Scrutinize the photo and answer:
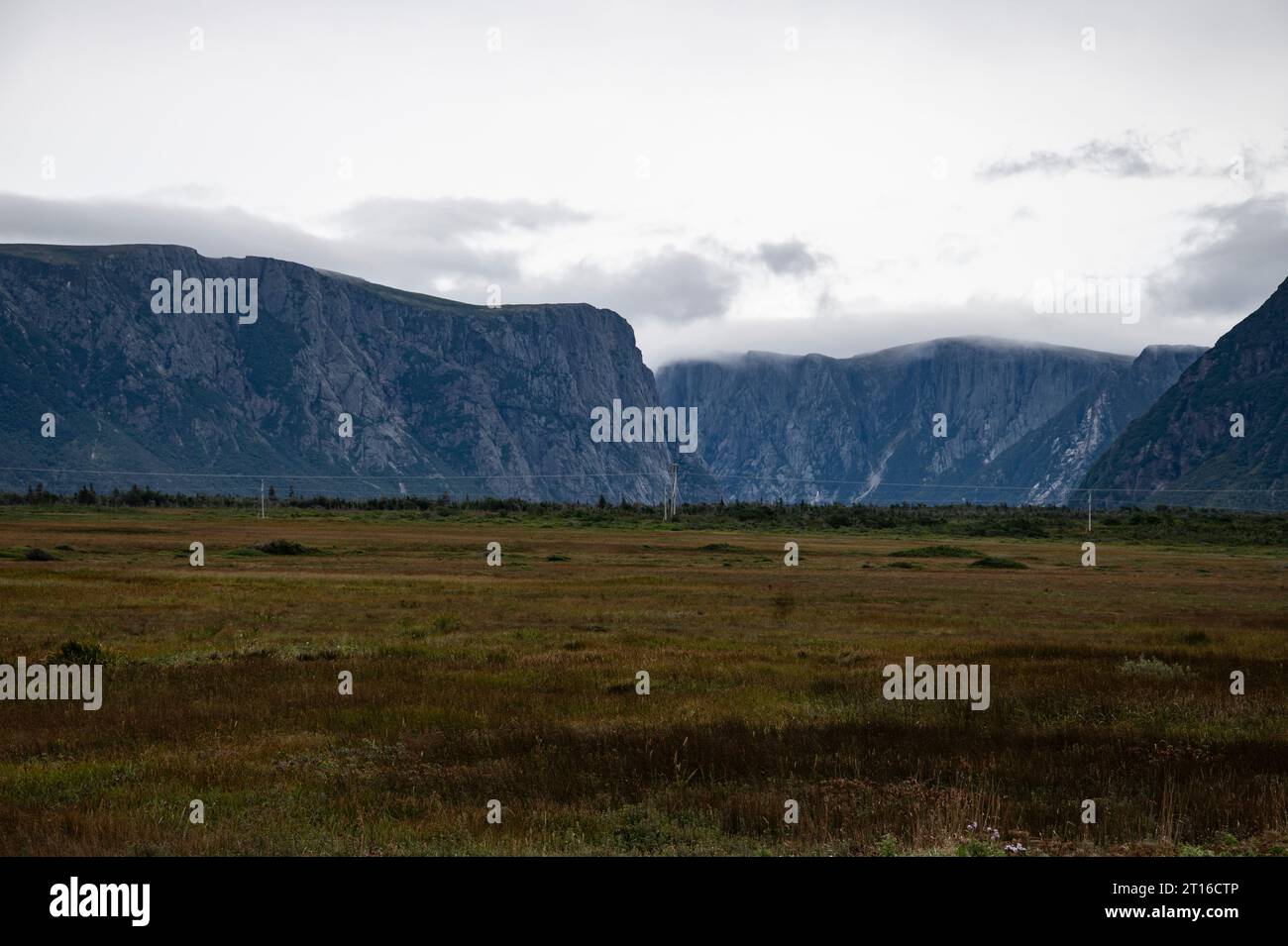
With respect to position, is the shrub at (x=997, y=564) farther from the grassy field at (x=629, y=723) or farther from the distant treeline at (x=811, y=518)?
the distant treeline at (x=811, y=518)

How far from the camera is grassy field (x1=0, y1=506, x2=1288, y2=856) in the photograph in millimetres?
A: 12383

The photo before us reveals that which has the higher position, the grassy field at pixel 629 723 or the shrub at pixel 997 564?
the grassy field at pixel 629 723

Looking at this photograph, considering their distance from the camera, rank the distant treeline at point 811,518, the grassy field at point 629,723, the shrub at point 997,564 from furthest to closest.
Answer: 1. the distant treeline at point 811,518
2. the shrub at point 997,564
3. the grassy field at point 629,723

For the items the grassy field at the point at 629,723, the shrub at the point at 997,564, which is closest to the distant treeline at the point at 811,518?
the shrub at the point at 997,564

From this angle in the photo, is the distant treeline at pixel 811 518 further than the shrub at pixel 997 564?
Yes

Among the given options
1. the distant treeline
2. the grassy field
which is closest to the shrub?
the grassy field

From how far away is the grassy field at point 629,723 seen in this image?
12.4 meters

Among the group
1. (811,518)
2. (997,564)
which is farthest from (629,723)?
(811,518)

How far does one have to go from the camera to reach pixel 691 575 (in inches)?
2212

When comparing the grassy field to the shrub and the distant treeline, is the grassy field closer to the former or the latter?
the shrub

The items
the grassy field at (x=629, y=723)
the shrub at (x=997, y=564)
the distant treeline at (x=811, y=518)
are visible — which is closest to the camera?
the grassy field at (x=629, y=723)
